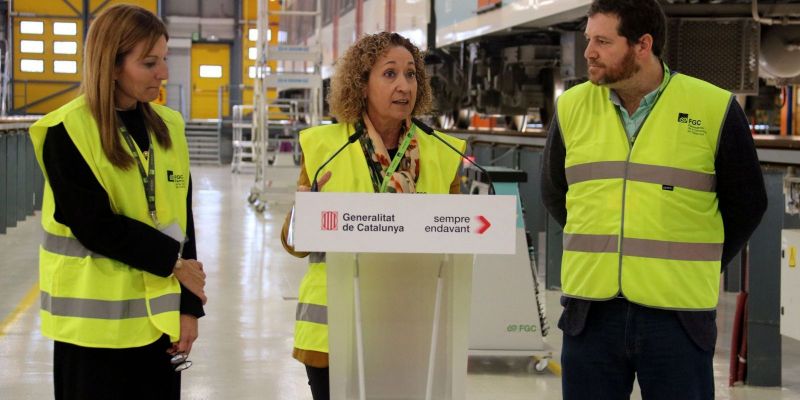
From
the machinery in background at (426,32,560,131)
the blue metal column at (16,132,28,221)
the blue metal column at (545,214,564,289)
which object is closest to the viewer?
the blue metal column at (545,214,564,289)

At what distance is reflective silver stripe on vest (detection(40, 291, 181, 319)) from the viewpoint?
2.57 metres

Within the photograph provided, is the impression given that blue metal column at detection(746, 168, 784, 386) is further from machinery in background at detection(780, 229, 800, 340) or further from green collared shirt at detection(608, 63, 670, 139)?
green collared shirt at detection(608, 63, 670, 139)

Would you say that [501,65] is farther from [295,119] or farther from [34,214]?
[295,119]

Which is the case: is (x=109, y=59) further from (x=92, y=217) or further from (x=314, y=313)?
(x=314, y=313)

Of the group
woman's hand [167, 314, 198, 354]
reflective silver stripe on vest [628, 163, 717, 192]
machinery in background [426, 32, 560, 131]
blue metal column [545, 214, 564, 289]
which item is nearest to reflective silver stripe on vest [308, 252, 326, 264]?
→ woman's hand [167, 314, 198, 354]

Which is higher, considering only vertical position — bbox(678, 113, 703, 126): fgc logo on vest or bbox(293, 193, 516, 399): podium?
bbox(678, 113, 703, 126): fgc logo on vest

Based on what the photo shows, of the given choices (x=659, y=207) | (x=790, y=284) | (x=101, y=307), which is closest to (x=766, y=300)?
(x=790, y=284)

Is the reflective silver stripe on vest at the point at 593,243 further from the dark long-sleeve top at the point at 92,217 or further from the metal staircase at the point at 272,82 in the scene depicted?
the metal staircase at the point at 272,82

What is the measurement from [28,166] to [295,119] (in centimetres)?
590

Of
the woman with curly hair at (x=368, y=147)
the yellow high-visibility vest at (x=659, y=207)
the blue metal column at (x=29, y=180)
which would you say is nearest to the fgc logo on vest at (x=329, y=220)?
the woman with curly hair at (x=368, y=147)

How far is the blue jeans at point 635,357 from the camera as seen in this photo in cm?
270

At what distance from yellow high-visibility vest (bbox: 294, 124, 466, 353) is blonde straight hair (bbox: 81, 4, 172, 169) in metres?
0.45

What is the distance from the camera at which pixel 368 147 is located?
9.18ft

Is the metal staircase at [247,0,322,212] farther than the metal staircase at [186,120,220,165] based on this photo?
No
